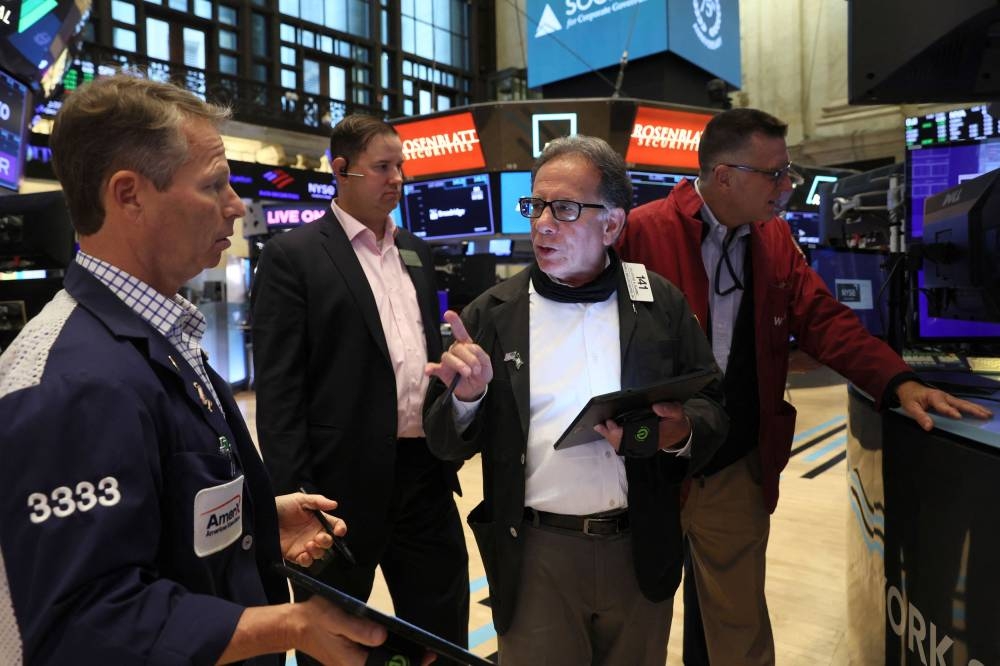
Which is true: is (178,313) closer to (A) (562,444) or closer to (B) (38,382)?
(B) (38,382)

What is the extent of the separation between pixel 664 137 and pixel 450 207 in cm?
275

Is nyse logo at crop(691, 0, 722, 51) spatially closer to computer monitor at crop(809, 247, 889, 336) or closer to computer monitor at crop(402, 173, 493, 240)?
computer monitor at crop(402, 173, 493, 240)

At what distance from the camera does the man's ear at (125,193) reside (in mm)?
1016

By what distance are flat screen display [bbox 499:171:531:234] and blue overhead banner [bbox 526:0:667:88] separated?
238 cm

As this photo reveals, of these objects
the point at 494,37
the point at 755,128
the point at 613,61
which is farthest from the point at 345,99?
the point at 755,128

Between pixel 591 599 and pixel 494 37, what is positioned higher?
pixel 494 37

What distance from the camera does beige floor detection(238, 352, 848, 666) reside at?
308cm

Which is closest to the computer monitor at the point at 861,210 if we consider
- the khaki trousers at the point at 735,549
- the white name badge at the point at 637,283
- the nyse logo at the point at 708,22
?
the khaki trousers at the point at 735,549

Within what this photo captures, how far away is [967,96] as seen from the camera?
72.7 inches

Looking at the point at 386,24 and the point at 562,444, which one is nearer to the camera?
the point at 562,444

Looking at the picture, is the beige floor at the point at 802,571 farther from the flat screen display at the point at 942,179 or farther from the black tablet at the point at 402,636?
the black tablet at the point at 402,636

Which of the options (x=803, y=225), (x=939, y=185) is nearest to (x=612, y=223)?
(x=939, y=185)

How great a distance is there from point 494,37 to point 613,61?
16404mm

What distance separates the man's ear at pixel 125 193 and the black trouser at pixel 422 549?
1347 millimetres
